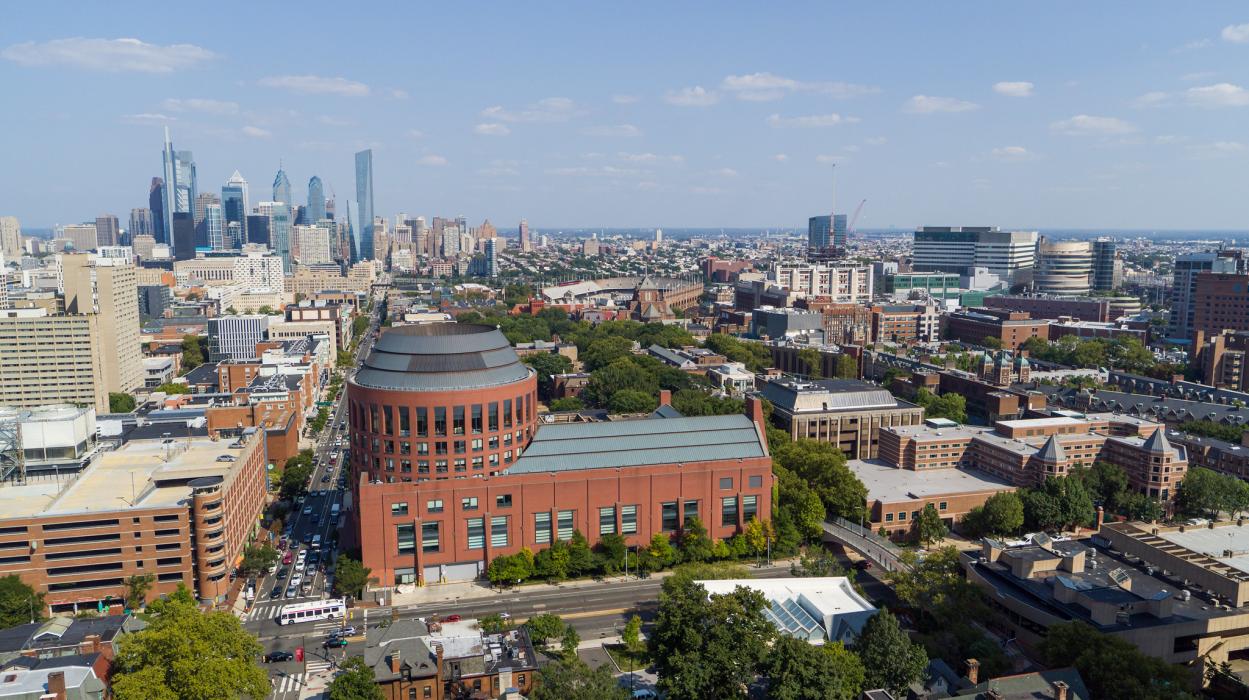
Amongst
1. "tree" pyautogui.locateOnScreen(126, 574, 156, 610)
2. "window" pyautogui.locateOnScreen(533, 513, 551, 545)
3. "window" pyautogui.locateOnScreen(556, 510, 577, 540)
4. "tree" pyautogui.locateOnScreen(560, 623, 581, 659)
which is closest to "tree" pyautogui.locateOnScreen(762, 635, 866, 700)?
"tree" pyautogui.locateOnScreen(560, 623, 581, 659)

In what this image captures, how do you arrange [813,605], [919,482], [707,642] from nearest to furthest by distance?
1. [707,642]
2. [813,605]
3. [919,482]

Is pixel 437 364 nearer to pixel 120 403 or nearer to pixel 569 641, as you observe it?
pixel 569 641

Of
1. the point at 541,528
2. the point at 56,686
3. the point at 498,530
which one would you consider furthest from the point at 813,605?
the point at 56,686

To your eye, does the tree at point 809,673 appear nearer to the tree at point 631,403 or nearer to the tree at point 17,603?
the tree at point 17,603

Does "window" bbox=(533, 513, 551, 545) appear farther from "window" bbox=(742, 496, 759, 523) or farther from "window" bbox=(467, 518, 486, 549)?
"window" bbox=(742, 496, 759, 523)

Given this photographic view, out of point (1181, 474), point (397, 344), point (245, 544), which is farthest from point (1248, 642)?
point (245, 544)

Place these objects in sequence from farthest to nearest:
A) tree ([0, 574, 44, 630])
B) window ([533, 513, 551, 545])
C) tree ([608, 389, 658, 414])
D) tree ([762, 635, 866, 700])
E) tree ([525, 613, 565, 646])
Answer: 1. tree ([608, 389, 658, 414])
2. window ([533, 513, 551, 545])
3. tree ([0, 574, 44, 630])
4. tree ([525, 613, 565, 646])
5. tree ([762, 635, 866, 700])
